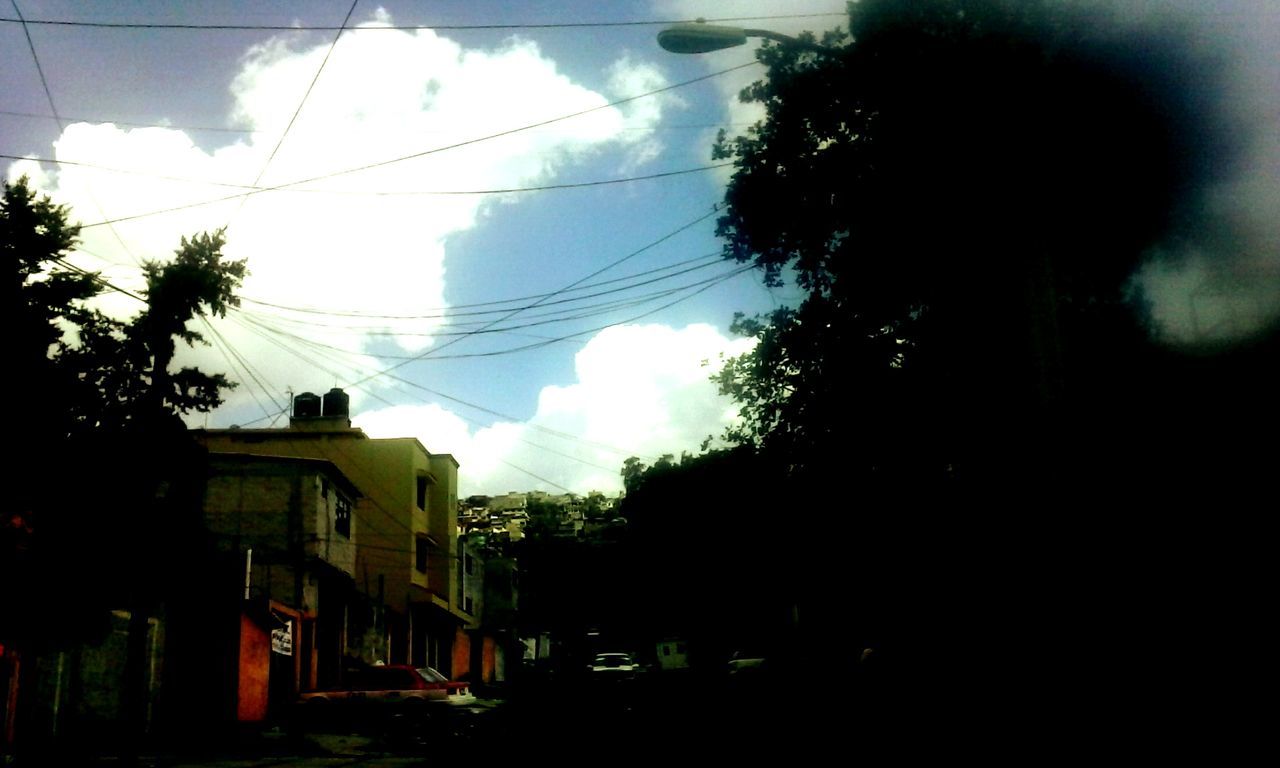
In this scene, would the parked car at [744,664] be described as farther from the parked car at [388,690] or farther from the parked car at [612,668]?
the parked car at [388,690]

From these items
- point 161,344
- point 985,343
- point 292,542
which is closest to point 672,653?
point 292,542

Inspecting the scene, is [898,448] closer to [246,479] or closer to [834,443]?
[834,443]

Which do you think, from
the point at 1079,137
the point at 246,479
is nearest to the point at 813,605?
the point at 246,479

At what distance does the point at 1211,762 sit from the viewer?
767 centimetres

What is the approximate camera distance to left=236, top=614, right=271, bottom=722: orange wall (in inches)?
901

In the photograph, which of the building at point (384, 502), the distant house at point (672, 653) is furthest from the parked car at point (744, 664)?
the distant house at point (672, 653)

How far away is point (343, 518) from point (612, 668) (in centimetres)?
1484

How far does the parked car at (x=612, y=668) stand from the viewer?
38.4 m

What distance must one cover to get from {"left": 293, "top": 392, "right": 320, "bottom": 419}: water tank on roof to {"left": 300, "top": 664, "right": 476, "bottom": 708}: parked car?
72.2 feet

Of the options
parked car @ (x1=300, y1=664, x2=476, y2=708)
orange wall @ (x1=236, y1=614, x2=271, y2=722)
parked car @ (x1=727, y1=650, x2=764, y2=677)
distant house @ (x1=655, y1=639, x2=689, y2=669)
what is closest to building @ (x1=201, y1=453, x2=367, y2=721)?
orange wall @ (x1=236, y1=614, x2=271, y2=722)

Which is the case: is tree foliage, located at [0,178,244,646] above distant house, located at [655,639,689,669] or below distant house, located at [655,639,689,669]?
above

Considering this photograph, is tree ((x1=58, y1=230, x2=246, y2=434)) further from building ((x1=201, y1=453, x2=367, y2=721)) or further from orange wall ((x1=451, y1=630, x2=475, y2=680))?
orange wall ((x1=451, y1=630, x2=475, y2=680))

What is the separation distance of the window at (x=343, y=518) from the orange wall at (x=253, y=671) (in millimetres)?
9902

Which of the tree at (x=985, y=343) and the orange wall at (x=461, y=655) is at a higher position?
the tree at (x=985, y=343)
